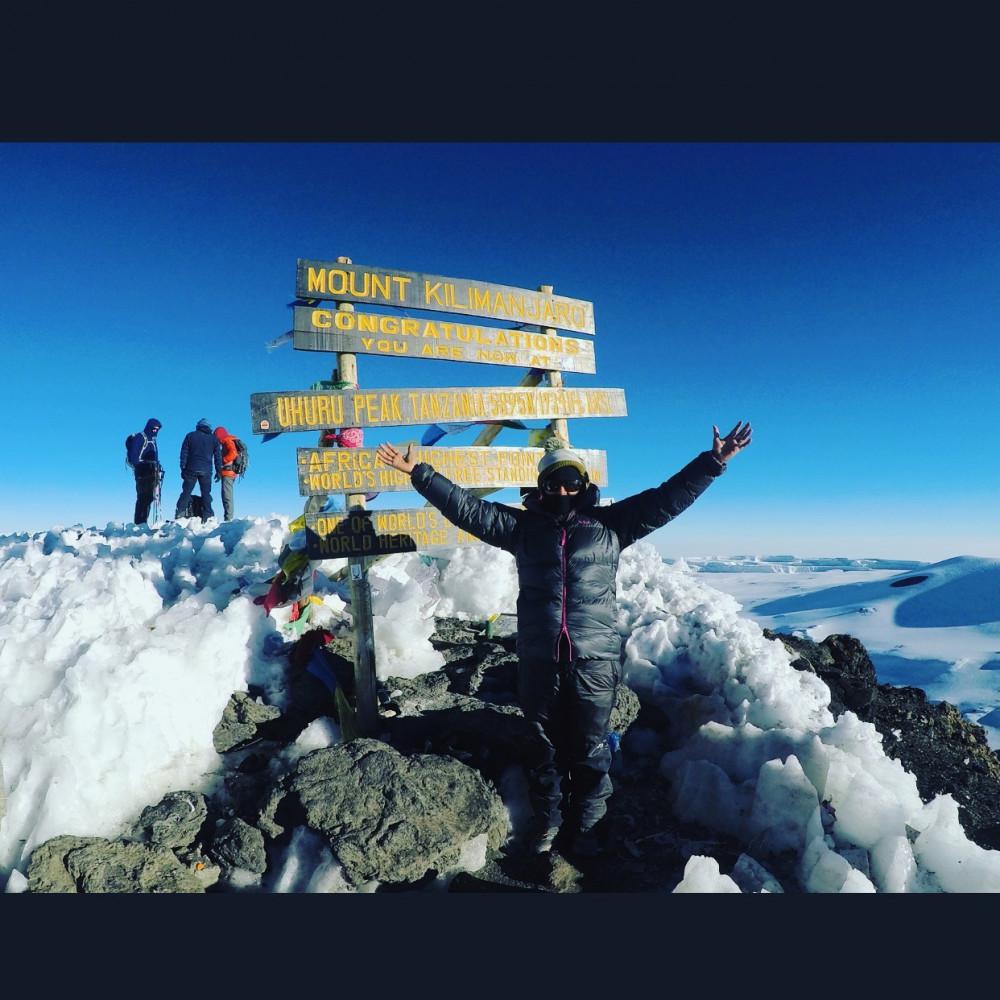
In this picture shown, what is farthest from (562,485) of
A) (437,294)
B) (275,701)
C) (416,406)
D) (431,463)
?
(275,701)

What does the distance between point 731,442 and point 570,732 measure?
2.11m

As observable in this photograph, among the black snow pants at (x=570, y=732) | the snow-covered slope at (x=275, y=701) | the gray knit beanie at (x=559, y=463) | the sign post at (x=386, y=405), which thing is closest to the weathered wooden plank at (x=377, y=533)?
the sign post at (x=386, y=405)

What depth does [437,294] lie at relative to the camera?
4922 mm

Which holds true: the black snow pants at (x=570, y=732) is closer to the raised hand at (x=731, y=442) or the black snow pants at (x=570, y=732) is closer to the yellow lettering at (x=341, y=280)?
the raised hand at (x=731, y=442)

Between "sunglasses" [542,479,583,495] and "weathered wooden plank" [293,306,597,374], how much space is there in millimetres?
2063

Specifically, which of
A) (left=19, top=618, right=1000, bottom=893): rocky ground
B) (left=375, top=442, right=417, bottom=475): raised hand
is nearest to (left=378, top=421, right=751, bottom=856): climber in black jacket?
(left=375, top=442, right=417, bottom=475): raised hand

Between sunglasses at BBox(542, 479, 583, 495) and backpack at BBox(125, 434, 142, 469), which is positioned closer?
sunglasses at BBox(542, 479, 583, 495)

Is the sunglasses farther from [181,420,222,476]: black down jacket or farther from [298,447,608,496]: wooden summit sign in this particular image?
[181,420,222,476]: black down jacket

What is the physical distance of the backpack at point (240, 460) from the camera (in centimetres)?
1248

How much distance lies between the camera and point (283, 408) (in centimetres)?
433

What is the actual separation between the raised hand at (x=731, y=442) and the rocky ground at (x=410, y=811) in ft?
7.94

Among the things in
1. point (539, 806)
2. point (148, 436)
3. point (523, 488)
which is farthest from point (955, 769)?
point (148, 436)

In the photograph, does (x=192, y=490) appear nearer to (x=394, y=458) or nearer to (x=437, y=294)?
(x=437, y=294)

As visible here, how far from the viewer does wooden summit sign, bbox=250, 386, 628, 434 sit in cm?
433
